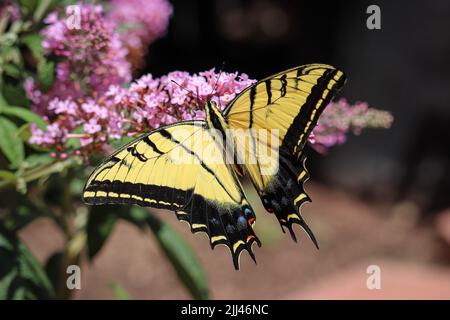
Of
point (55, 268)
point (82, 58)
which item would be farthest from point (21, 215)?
point (82, 58)

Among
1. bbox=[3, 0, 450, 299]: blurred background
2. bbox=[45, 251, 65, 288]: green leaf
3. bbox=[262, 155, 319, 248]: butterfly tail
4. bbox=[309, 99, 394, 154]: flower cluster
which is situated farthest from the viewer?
bbox=[3, 0, 450, 299]: blurred background

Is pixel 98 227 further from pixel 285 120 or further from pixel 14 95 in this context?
pixel 285 120

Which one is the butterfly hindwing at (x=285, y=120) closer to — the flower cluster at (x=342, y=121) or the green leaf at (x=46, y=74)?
the flower cluster at (x=342, y=121)

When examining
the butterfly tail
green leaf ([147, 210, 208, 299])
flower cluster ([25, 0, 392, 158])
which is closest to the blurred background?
green leaf ([147, 210, 208, 299])

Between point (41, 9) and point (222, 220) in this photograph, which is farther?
point (41, 9)

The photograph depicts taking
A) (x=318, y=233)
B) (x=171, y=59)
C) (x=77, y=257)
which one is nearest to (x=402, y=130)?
(x=318, y=233)

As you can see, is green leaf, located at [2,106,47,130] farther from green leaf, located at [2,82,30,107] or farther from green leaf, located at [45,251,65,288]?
green leaf, located at [45,251,65,288]
